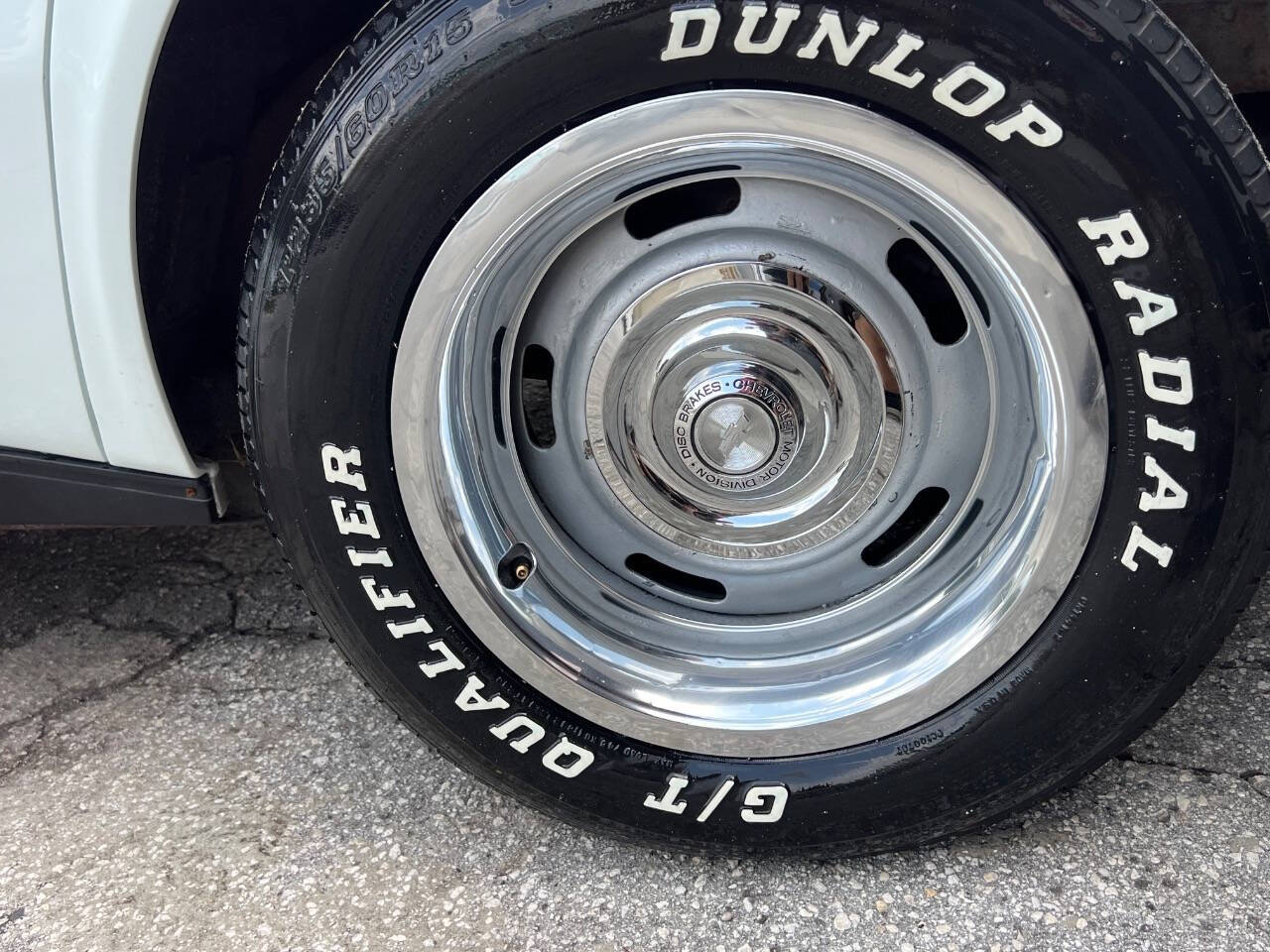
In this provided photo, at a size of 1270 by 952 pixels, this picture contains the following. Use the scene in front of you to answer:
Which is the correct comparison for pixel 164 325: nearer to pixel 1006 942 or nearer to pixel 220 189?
pixel 220 189

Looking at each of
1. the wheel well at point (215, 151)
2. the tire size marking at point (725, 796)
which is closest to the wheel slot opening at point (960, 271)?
the wheel well at point (215, 151)

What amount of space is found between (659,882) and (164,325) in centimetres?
106

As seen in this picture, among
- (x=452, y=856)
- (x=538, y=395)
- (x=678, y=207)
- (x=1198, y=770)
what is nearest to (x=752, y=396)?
(x=678, y=207)

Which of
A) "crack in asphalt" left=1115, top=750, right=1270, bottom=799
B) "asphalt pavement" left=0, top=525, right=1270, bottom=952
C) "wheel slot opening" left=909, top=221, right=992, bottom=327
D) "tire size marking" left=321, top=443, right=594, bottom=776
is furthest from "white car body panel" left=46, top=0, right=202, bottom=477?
"crack in asphalt" left=1115, top=750, right=1270, bottom=799

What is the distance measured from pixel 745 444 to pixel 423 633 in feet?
1.70

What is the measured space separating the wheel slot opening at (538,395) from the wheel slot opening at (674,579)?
9.2 inches

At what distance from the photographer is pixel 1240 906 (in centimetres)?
137

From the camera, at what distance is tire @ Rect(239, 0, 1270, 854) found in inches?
43.9

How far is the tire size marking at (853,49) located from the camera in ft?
3.56

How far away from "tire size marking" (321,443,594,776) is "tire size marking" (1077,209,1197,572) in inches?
31.2

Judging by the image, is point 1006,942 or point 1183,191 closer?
point 1183,191

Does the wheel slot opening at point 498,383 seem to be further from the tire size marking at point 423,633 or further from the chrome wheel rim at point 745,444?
the tire size marking at point 423,633

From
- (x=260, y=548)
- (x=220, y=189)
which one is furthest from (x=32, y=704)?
(x=220, y=189)

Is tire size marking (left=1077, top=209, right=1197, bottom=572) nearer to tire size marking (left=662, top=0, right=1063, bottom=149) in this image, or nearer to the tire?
the tire
